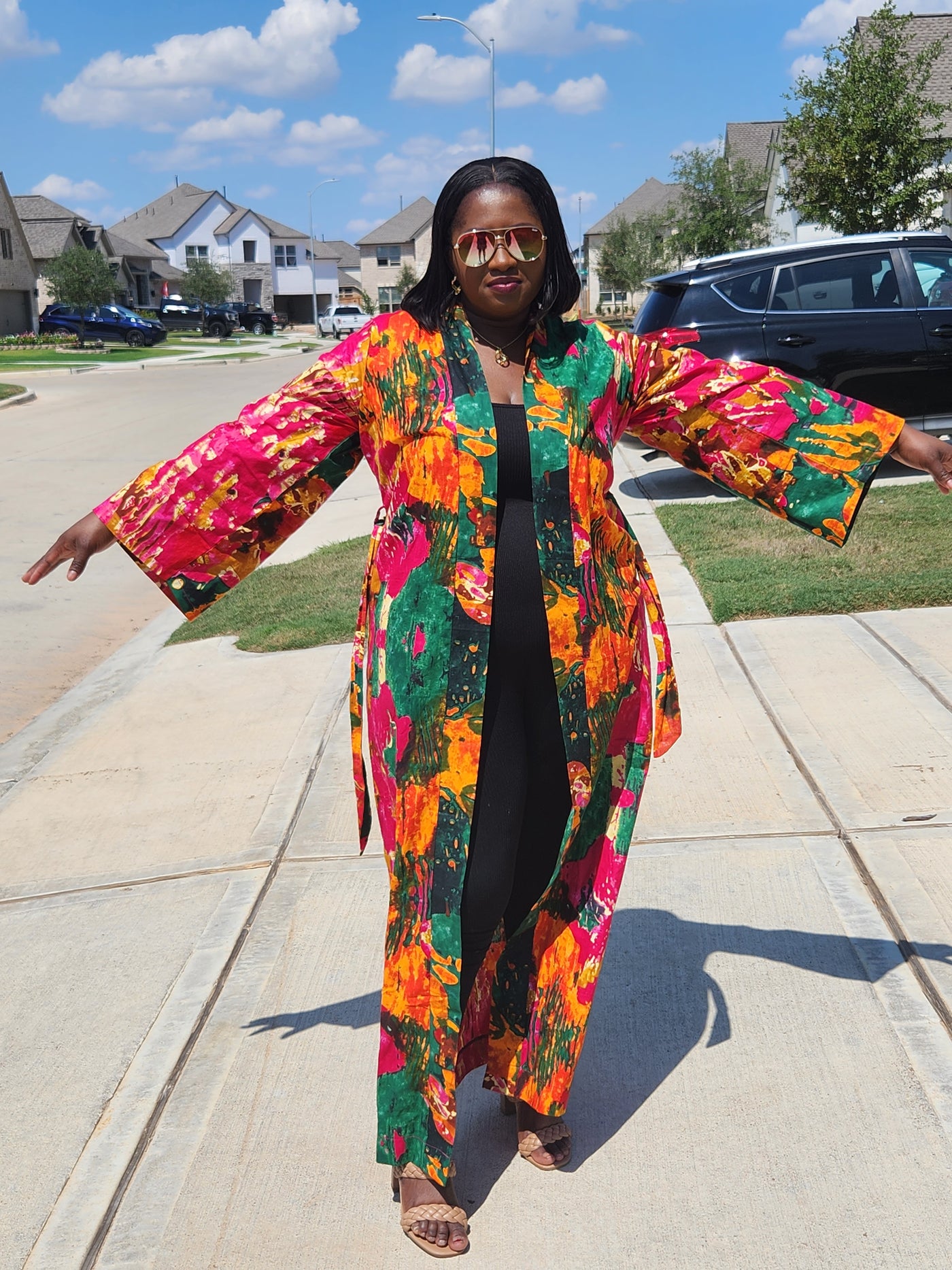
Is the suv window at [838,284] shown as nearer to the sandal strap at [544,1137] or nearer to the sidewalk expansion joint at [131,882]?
the sidewalk expansion joint at [131,882]

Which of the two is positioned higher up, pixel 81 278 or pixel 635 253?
pixel 635 253

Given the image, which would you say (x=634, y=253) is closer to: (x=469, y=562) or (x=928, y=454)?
(x=928, y=454)

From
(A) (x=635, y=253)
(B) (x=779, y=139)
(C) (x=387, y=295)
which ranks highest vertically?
(B) (x=779, y=139)

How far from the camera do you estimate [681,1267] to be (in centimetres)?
234

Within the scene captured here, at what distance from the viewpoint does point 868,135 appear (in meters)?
20.7

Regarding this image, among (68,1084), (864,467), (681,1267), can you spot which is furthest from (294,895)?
(864,467)

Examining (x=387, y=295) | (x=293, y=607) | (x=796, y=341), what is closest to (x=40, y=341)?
(x=796, y=341)

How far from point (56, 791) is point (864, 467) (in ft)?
11.6

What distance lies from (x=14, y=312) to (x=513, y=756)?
60290mm

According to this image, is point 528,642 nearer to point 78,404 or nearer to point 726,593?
point 726,593

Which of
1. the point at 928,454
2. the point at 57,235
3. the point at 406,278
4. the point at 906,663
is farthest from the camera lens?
the point at 406,278

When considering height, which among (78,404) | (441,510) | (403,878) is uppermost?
(441,510)

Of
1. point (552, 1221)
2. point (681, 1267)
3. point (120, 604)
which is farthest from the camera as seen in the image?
point (120, 604)

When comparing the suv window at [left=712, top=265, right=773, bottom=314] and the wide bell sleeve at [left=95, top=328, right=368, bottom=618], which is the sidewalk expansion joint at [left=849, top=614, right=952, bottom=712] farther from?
the suv window at [left=712, top=265, right=773, bottom=314]
